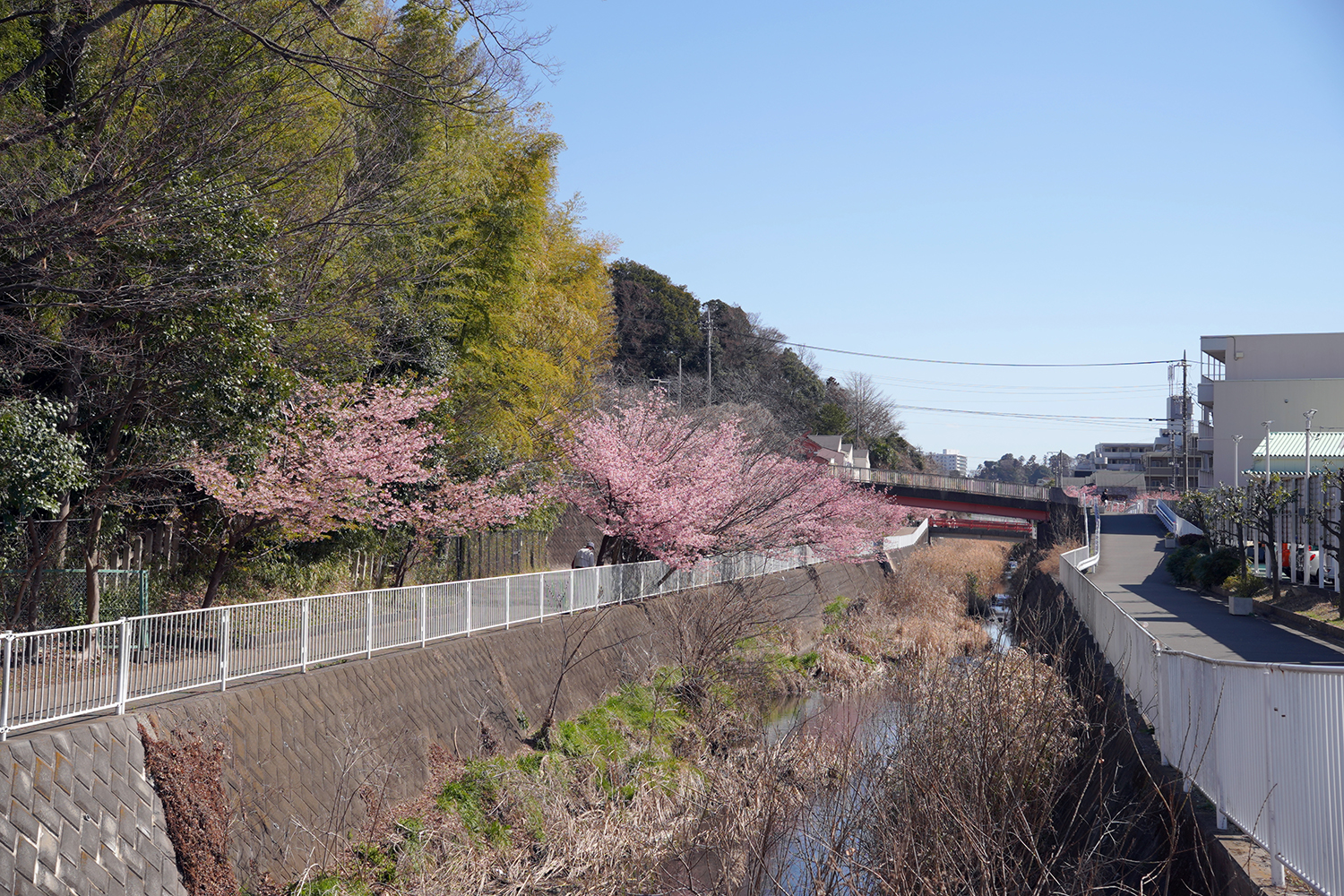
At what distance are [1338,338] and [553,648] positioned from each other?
59.2 meters

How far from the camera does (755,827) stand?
7031 millimetres

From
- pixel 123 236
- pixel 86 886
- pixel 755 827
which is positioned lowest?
pixel 86 886

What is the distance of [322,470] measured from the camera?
45.9 ft

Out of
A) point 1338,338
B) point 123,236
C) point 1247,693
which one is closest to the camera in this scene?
point 1247,693

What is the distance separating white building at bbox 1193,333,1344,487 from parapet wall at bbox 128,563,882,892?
48.9m

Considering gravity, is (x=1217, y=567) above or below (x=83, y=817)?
above

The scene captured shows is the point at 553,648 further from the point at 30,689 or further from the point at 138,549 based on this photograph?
the point at 30,689

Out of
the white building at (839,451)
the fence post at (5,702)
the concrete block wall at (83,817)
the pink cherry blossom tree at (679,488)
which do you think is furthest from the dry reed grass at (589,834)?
the white building at (839,451)

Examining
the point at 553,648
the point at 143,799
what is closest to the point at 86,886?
the point at 143,799

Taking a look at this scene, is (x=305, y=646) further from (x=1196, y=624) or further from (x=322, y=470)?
(x=1196, y=624)

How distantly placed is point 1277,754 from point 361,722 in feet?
29.6

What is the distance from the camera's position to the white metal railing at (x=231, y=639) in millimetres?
7559

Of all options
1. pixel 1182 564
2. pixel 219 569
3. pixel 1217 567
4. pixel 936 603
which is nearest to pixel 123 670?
pixel 219 569

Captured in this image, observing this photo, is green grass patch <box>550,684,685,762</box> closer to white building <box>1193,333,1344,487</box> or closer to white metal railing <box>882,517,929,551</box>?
white metal railing <box>882,517,929,551</box>
